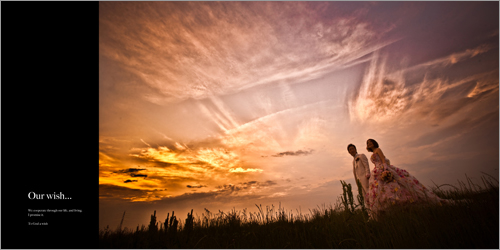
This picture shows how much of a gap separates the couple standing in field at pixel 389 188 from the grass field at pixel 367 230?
10.4 inches

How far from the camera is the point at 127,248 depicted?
337 centimetres

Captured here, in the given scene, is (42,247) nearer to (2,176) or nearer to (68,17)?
(2,176)

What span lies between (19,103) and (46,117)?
0.61 metres

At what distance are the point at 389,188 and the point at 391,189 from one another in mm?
40

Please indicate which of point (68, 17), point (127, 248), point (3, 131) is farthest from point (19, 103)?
point (127, 248)

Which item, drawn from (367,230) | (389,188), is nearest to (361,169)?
(389,188)

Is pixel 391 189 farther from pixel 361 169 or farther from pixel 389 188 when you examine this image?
pixel 361 169

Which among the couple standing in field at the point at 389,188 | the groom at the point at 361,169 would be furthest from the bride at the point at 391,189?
the groom at the point at 361,169

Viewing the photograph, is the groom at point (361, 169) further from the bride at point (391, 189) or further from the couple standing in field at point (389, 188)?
the bride at point (391, 189)

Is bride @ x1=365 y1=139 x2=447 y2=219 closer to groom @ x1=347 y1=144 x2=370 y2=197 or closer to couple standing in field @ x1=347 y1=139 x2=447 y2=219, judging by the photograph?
couple standing in field @ x1=347 y1=139 x2=447 y2=219

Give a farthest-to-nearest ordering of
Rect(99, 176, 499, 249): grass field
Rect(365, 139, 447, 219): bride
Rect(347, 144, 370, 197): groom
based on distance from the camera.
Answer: Rect(347, 144, 370, 197): groom, Rect(365, 139, 447, 219): bride, Rect(99, 176, 499, 249): grass field

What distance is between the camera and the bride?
4.00 m

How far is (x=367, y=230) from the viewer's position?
2.92 meters

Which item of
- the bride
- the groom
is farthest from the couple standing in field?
the groom
